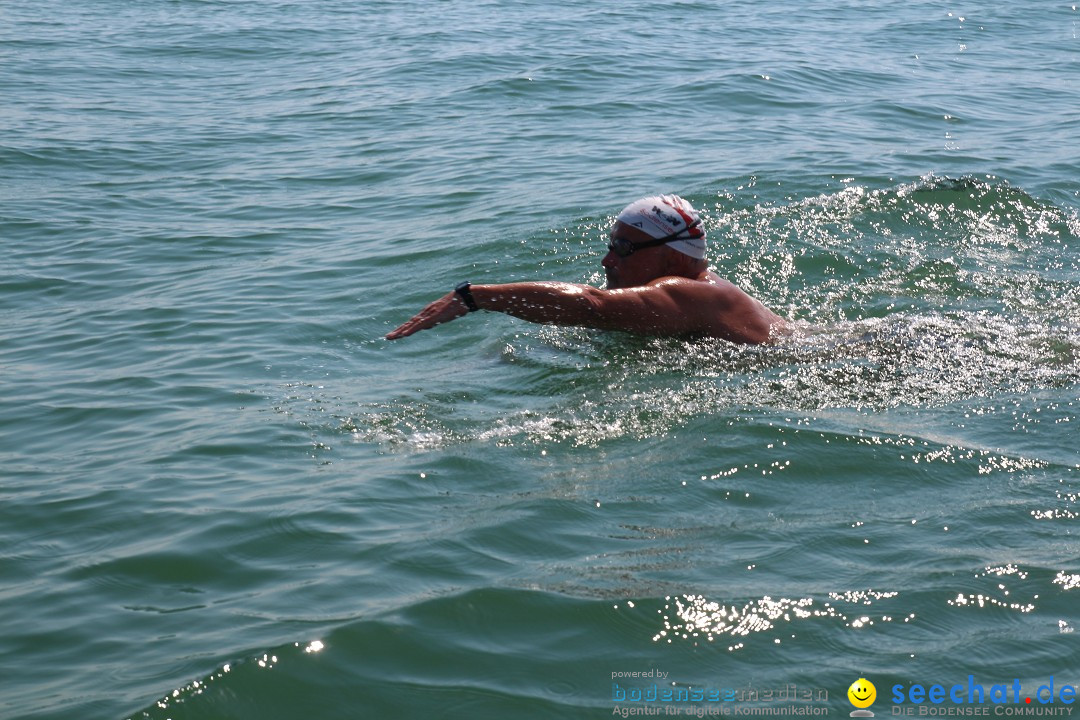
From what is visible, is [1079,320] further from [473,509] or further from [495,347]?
[473,509]

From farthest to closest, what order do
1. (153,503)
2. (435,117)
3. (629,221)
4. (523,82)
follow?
(523,82)
(435,117)
(629,221)
(153,503)

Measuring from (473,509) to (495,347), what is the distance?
272 cm

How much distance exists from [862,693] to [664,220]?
174 inches

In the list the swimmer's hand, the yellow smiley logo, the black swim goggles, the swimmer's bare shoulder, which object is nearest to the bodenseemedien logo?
the yellow smiley logo

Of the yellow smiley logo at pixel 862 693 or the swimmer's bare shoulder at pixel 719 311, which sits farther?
the swimmer's bare shoulder at pixel 719 311

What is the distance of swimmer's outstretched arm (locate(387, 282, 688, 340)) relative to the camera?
637cm

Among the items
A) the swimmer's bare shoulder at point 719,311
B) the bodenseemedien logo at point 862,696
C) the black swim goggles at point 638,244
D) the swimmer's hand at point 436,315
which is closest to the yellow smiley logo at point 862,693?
the bodenseemedien logo at point 862,696

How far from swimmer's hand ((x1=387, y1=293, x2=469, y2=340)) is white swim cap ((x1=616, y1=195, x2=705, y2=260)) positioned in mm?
1912

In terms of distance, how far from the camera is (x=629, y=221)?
7.96m

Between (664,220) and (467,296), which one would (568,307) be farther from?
(664,220)

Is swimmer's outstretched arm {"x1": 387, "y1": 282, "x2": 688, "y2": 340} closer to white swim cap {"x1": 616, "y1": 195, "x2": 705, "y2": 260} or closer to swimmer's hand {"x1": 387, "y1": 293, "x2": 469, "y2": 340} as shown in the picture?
swimmer's hand {"x1": 387, "y1": 293, "x2": 469, "y2": 340}

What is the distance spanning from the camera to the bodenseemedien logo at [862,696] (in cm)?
389

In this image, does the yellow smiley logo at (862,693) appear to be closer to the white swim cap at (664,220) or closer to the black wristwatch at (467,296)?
the black wristwatch at (467,296)

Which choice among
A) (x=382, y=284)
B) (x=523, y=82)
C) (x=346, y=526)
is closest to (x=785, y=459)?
(x=346, y=526)
